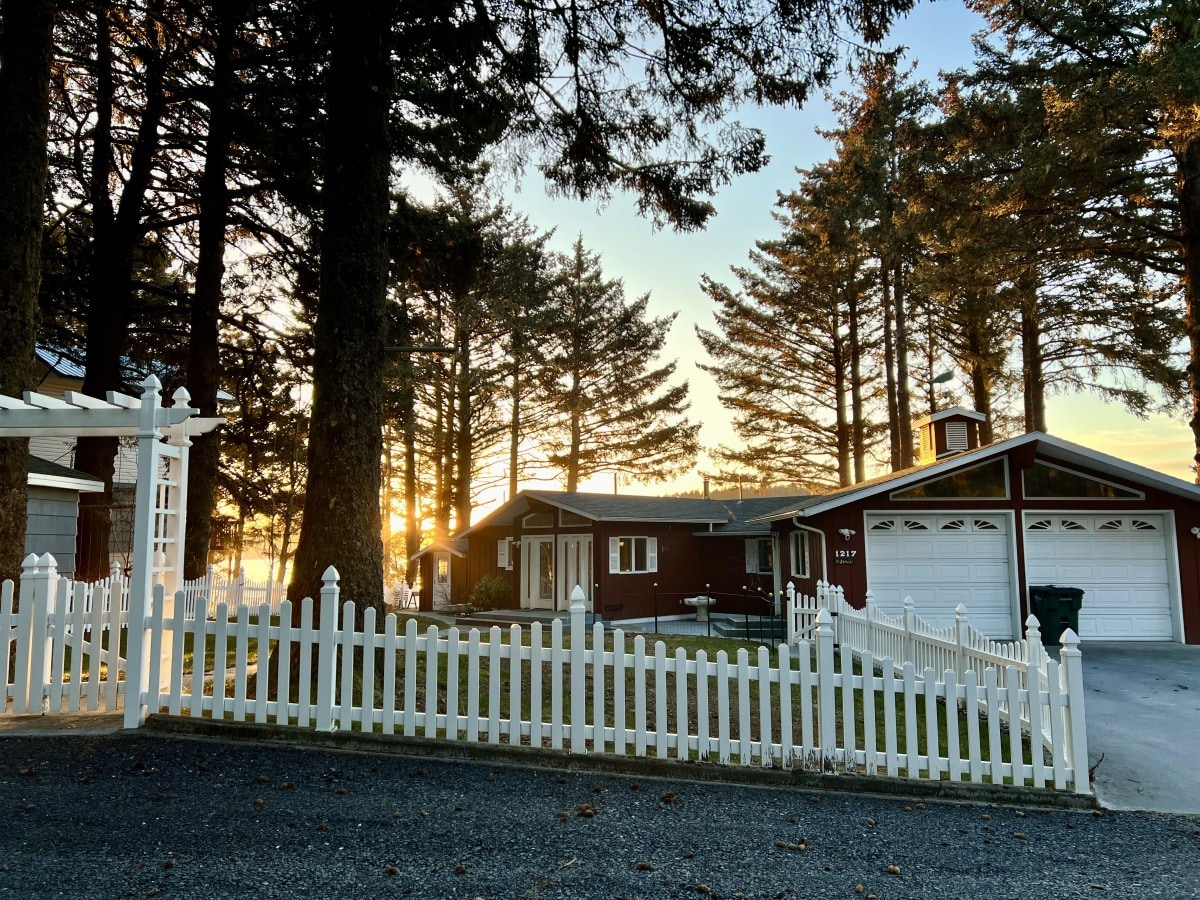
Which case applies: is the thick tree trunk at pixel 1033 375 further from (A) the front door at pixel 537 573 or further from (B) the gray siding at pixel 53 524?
(B) the gray siding at pixel 53 524

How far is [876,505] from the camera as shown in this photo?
14.1m

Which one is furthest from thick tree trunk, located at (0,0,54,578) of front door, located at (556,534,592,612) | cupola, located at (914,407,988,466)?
cupola, located at (914,407,988,466)

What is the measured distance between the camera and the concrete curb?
4.74m

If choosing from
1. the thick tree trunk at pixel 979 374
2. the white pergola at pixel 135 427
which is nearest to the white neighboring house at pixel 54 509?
the white pergola at pixel 135 427

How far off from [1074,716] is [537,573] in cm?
1683

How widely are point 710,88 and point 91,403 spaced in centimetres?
697

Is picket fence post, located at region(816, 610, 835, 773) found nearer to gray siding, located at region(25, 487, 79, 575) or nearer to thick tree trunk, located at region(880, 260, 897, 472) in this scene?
gray siding, located at region(25, 487, 79, 575)

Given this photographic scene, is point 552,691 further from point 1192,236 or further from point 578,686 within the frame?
point 1192,236

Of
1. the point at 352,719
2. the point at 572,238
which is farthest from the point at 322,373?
the point at 572,238

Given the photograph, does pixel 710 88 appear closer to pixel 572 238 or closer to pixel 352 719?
pixel 352 719

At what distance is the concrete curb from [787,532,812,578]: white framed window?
11.1m

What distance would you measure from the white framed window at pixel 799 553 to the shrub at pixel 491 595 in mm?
7999

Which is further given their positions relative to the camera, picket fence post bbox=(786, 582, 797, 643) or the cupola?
the cupola

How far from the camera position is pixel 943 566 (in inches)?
555
